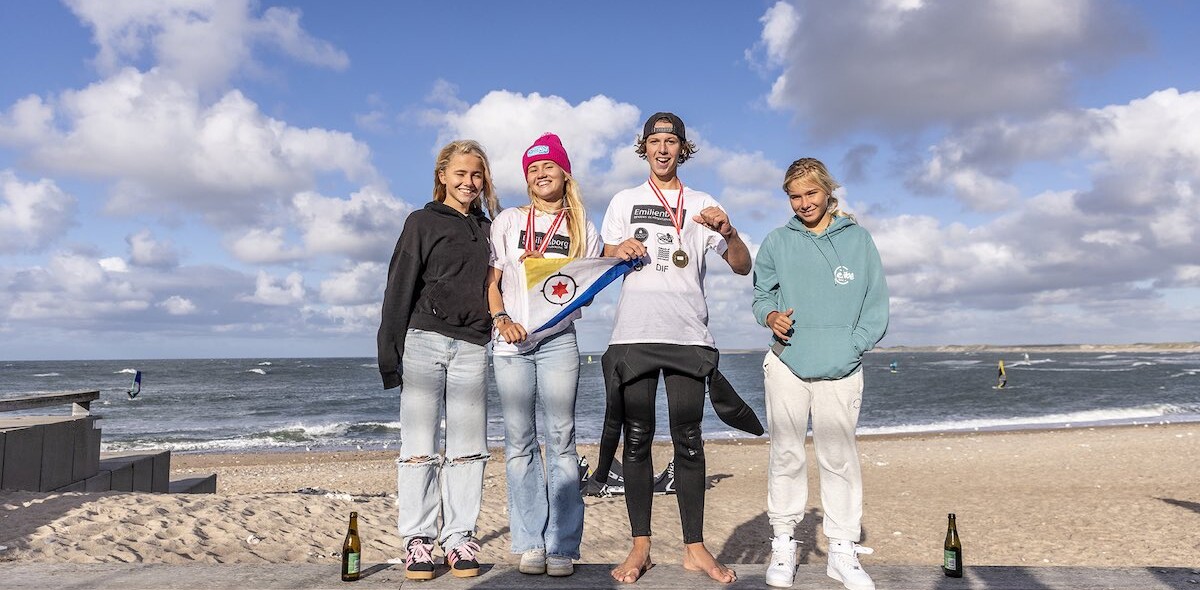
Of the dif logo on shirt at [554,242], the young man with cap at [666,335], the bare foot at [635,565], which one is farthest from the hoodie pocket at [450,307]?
the bare foot at [635,565]

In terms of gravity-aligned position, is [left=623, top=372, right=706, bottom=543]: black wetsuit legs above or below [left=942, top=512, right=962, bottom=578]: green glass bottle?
above

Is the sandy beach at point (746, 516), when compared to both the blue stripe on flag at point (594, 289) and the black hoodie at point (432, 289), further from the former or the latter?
the black hoodie at point (432, 289)

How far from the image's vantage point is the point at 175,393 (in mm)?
47062

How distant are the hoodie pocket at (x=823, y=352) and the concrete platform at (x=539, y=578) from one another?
3.27ft

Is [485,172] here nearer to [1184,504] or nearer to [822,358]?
[822,358]

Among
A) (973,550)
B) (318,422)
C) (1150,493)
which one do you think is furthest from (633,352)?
(318,422)

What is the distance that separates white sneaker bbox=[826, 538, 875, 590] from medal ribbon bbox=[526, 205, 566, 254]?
6.72ft

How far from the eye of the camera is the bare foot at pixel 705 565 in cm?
326

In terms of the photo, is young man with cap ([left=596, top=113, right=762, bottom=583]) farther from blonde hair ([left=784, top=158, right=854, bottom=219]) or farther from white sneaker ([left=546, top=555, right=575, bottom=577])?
blonde hair ([left=784, top=158, right=854, bottom=219])

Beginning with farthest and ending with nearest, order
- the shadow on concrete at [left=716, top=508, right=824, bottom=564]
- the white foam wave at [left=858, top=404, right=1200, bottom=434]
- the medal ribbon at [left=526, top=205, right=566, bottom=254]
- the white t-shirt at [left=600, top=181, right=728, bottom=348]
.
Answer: the white foam wave at [left=858, top=404, right=1200, bottom=434] < the shadow on concrete at [left=716, top=508, right=824, bottom=564] < the medal ribbon at [left=526, top=205, right=566, bottom=254] < the white t-shirt at [left=600, top=181, right=728, bottom=348]

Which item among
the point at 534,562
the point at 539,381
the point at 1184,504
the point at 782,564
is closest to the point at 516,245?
the point at 539,381

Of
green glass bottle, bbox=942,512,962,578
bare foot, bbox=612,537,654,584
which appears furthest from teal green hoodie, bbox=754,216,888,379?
bare foot, bbox=612,537,654,584

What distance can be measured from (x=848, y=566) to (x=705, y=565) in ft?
2.17

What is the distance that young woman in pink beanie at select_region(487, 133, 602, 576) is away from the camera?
11.4ft
